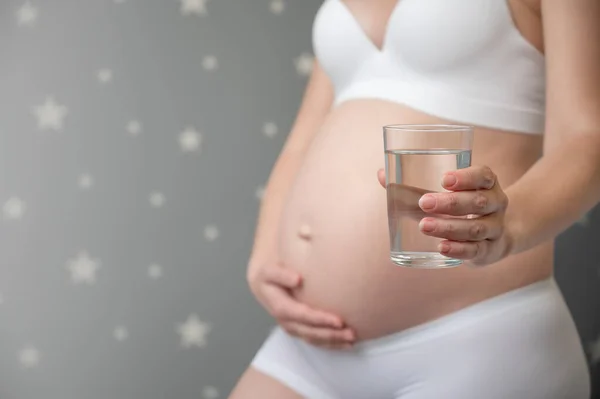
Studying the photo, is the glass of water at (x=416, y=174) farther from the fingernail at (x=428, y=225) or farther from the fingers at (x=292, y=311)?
the fingers at (x=292, y=311)

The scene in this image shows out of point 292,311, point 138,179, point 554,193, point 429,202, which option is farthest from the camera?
point 138,179

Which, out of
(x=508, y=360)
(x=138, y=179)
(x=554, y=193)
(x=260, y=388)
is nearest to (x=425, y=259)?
(x=554, y=193)

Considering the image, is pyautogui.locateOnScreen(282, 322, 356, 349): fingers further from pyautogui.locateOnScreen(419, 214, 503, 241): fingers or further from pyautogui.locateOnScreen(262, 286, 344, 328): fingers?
pyautogui.locateOnScreen(419, 214, 503, 241): fingers

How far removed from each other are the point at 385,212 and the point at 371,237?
4cm

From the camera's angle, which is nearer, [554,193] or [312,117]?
[554,193]

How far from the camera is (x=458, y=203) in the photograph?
1.84 feet

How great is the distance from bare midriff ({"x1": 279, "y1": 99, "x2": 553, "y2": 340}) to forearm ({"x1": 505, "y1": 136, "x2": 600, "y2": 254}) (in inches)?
5.1

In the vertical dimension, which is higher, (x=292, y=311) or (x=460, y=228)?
(x=460, y=228)

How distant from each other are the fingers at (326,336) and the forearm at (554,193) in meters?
0.30

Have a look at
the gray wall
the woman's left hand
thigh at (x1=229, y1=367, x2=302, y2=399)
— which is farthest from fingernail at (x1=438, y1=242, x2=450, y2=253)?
the gray wall

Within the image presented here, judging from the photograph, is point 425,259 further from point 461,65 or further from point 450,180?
point 461,65

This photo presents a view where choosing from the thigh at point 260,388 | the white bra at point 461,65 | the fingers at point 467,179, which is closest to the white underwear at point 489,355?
the thigh at point 260,388

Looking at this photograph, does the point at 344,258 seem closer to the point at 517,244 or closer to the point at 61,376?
the point at 517,244

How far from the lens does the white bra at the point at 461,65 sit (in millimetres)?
901
